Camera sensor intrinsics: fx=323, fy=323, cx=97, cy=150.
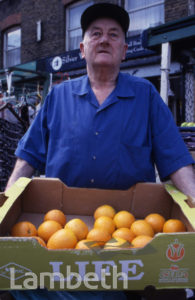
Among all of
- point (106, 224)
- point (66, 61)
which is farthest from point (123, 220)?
point (66, 61)

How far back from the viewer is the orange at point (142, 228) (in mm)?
1485

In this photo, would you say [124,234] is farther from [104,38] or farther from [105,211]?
[104,38]

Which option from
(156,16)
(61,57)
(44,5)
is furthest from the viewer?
(44,5)

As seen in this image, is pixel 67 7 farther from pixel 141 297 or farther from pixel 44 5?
pixel 141 297

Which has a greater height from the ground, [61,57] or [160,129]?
[61,57]

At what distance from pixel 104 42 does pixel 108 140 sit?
0.60 metres

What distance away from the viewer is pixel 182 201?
1514mm

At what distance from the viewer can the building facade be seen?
19.2 feet

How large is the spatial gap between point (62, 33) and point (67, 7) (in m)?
0.86

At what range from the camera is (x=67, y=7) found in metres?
10.6

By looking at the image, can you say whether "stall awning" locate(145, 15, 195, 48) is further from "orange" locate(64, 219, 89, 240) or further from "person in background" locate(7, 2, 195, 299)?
"orange" locate(64, 219, 89, 240)

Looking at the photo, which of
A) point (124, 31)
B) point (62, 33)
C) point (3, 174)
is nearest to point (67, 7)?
point (62, 33)

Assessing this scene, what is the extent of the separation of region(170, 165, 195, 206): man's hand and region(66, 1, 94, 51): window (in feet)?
30.3

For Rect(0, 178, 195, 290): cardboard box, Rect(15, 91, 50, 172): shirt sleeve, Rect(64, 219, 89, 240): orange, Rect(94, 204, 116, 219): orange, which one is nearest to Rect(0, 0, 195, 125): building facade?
Rect(15, 91, 50, 172): shirt sleeve
